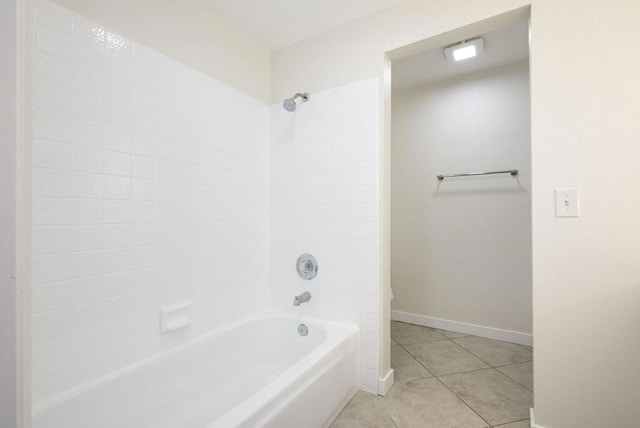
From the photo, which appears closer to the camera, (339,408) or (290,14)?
(339,408)

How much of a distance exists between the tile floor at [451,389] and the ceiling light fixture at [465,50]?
7.55ft

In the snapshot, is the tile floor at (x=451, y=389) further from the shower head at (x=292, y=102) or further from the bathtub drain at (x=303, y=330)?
the shower head at (x=292, y=102)

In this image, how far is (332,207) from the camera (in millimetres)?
1892

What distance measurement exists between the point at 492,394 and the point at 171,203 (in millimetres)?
2131

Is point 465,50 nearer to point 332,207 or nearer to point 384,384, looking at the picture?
point 332,207

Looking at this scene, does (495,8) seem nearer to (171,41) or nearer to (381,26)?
(381,26)

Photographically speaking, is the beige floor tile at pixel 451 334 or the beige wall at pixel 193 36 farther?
the beige floor tile at pixel 451 334

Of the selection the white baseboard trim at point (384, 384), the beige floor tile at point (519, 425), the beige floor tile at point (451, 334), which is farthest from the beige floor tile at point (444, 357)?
the beige floor tile at point (519, 425)

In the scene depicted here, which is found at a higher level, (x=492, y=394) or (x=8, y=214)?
(x=8, y=214)

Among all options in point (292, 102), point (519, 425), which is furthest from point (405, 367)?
point (292, 102)

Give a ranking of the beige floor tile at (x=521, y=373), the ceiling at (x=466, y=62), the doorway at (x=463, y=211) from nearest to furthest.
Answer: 1. the beige floor tile at (x=521, y=373)
2. the ceiling at (x=466, y=62)
3. the doorway at (x=463, y=211)

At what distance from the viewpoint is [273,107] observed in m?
2.16

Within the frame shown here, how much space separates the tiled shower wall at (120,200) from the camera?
111 cm

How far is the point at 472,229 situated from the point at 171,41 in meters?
2.63
